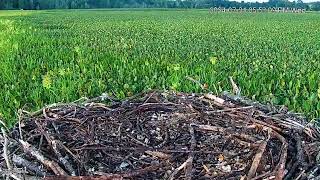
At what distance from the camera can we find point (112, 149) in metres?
2.90

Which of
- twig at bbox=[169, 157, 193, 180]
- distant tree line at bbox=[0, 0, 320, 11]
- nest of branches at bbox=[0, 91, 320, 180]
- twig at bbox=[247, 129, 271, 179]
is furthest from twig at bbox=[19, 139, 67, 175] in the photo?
distant tree line at bbox=[0, 0, 320, 11]

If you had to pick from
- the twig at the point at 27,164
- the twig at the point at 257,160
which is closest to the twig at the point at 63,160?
the twig at the point at 27,164

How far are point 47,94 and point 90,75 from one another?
1.64 metres

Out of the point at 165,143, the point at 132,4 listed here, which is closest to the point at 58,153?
the point at 165,143

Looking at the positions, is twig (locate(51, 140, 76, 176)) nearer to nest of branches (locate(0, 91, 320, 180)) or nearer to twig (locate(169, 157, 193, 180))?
nest of branches (locate(0, 91, 320, 180))

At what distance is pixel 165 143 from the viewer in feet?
9.79

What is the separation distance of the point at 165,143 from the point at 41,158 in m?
0.64

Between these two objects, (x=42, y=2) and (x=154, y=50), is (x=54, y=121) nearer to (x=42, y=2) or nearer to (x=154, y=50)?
(x=154, y=50)

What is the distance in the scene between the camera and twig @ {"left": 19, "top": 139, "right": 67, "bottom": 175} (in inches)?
106

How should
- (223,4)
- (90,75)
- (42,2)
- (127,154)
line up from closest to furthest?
1. (127,154)
2. (90,75)
3. (42,2)
4. (223,4)

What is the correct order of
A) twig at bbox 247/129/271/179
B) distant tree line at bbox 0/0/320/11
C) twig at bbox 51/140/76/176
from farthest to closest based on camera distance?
distant tree line at bbox 0/0/320/11, twig at bbox 51/140/76/176, twig at bbox 247/129/271/179

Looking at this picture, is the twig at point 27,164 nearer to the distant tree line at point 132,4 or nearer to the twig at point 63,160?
the twig at point 63,160

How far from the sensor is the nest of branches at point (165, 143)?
2.71 m

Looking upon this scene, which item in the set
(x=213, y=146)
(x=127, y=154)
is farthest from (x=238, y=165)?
(x=127, y=154)
